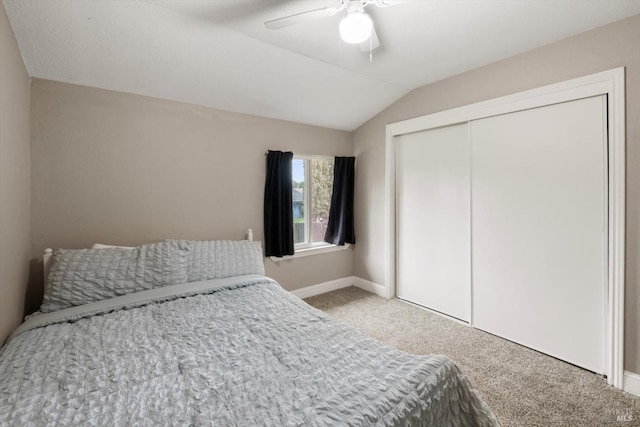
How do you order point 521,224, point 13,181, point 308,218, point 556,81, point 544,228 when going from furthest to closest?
point 308,218, point 521,224, point 544,228, point 556,81, point 13,181

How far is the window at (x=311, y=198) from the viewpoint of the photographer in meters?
3.57

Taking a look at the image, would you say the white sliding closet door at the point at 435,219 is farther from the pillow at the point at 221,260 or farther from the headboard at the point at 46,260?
the headboard at the point at 46,260

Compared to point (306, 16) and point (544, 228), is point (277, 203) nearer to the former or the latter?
point (306, 16)

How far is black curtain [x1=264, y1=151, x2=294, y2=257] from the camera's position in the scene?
3.12 meters

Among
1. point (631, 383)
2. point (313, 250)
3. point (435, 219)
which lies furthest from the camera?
point (313, 250)

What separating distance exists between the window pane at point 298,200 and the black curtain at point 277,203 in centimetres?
31

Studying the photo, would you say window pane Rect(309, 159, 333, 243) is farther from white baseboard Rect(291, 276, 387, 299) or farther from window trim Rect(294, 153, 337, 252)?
white baseboard Rect(291, 276, 387, 299)

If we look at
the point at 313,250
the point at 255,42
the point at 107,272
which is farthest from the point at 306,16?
the point at 313,250

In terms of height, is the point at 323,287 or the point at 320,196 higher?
the point at 320,196

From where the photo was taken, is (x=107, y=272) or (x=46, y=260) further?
(x=46, y=260)

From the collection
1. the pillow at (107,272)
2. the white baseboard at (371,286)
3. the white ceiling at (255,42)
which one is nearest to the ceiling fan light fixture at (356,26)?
the white ceiling at (255,42)

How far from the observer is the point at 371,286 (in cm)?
Answer: 373

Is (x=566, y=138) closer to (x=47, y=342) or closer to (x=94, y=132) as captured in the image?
(x=47, y=342)

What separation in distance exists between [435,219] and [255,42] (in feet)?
7.75
